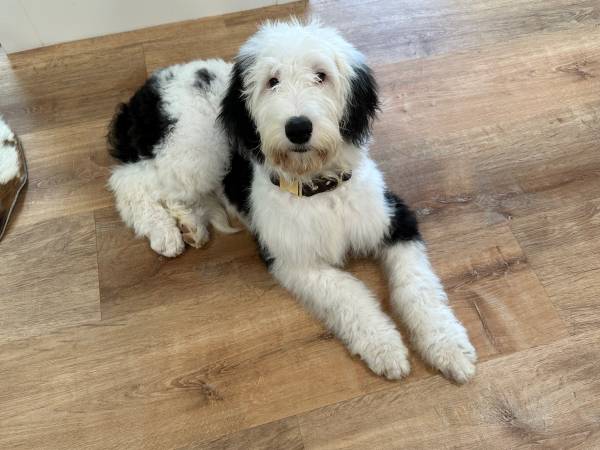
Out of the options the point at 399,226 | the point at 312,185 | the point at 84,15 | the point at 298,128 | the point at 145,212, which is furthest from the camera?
the point at 84,15

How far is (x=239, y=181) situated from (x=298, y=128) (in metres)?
0.55

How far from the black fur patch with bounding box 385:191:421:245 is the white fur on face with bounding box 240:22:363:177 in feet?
1.27

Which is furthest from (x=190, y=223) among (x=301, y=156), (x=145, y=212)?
(x=301, y=156)

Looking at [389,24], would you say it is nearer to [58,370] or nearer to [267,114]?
[267,114]

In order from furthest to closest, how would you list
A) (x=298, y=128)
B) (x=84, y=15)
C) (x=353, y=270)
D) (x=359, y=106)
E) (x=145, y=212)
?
(x=84, y=15), (x=145, y=212), (x=353, y=270), (x=359, y=106), (x=298, y=128)

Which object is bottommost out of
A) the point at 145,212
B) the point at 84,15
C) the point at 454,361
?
the point at 454,361

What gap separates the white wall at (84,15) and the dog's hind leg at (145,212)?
111 centimetres

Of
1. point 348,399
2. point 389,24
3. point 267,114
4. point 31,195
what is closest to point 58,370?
point 31,195

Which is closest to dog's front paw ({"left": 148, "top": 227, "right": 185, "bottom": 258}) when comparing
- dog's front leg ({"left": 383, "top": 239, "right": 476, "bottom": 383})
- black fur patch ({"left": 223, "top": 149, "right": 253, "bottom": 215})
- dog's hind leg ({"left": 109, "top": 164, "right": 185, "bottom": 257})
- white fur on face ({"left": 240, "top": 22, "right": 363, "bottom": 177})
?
dog's hind leg ({"left": 109, "top": 164, "right": 185, "bottom": 257})

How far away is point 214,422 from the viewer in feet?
5.19

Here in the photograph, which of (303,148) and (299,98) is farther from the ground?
(299,98)

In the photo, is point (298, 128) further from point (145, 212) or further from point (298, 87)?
point (145, 212)

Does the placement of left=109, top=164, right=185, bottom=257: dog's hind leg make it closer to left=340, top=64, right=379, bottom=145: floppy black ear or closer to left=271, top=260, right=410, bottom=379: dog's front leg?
left=271, top=260, right=410, bottom=379: dog's front leg

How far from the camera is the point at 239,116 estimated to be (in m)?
1.49
